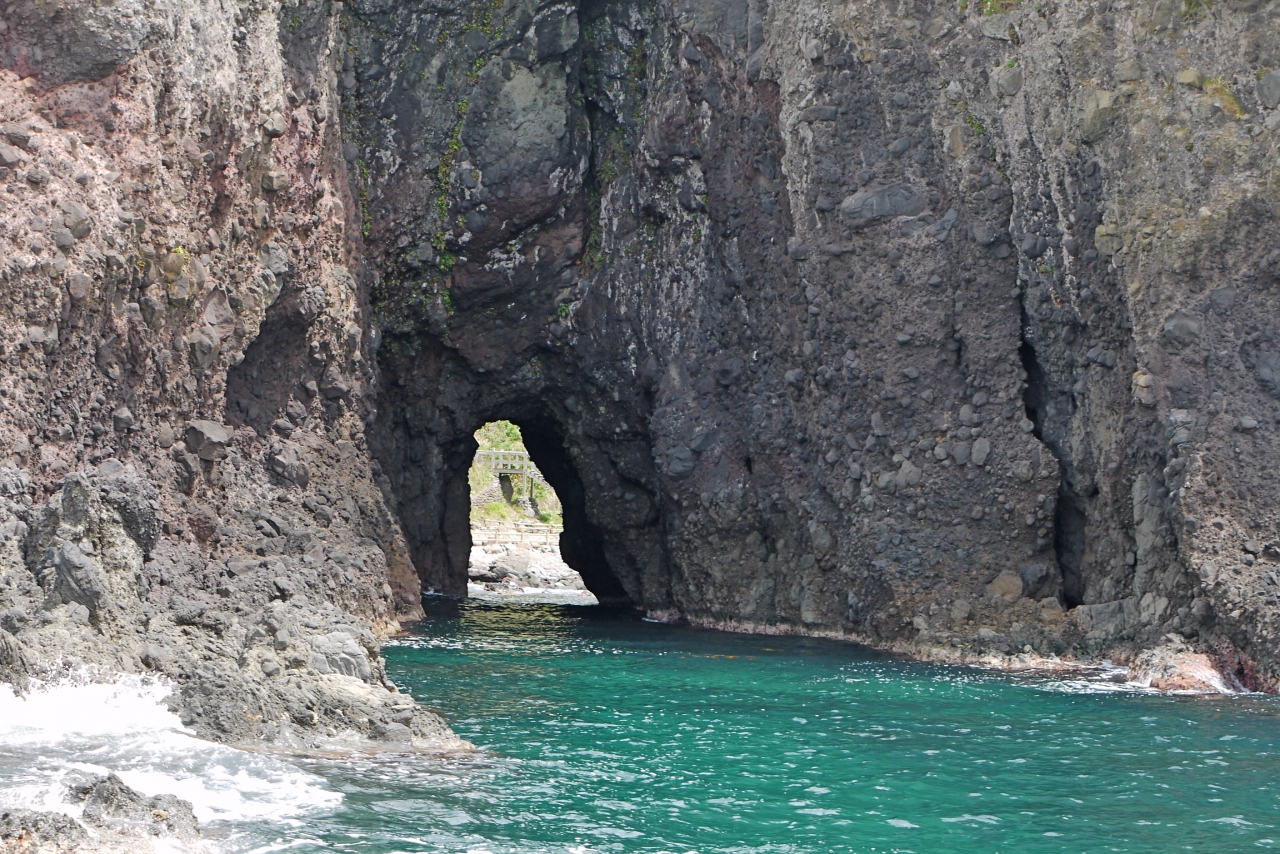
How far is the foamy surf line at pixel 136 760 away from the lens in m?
10.2

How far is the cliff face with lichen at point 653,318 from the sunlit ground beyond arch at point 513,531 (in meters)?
12.2

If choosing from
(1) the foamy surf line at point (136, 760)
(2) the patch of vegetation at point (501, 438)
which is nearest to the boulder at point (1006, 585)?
(1) the foamy surf line at point (136, 760)

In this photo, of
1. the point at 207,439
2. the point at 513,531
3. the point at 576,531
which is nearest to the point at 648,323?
the point at 576,531

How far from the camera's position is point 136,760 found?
1162cm

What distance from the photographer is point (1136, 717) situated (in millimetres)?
16250

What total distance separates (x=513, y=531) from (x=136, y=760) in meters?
48.5

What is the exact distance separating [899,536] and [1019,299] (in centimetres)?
475

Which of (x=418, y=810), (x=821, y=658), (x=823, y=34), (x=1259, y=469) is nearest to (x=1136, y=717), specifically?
(x=1259, y=469)

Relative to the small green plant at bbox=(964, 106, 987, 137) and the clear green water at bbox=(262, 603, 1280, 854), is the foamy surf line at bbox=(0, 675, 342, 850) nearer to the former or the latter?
the clear green water at bbox=(262, 603, 1280, 854)

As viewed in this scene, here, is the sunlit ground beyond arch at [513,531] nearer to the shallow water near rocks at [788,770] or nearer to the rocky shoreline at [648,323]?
the rocky shoreline at [648,323]

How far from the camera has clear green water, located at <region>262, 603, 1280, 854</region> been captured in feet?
34.3

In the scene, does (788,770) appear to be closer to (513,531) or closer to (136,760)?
(136,760)

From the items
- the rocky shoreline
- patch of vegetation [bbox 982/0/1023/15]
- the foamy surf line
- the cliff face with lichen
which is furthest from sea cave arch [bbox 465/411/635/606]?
the foamy surf line

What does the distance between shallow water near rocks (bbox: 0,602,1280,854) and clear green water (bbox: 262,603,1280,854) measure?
0.04 metres
